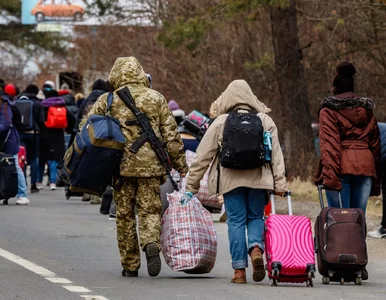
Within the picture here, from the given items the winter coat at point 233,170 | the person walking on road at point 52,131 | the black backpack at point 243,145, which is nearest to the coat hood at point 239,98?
the winter coat at point 233,170

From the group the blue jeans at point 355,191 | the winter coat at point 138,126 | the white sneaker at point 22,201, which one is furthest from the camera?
the white sneaker at point 22,201

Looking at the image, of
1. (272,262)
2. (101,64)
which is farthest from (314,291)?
(101,64)

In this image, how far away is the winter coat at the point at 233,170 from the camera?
10641 mm

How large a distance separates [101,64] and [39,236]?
27.9 m

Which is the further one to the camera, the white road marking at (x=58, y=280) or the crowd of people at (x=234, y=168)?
the crowd of people at (x=234, y=168)

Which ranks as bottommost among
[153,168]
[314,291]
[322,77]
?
[314,291]

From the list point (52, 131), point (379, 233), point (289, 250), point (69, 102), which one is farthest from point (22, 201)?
point (289, 250)

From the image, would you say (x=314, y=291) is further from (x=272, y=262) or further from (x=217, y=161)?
(x=217, y=161)

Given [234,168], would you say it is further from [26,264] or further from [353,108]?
[26,264]

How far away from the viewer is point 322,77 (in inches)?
1117

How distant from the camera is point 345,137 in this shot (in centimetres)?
1155

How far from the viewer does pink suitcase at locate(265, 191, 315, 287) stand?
1030cm

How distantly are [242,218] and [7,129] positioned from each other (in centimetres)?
878

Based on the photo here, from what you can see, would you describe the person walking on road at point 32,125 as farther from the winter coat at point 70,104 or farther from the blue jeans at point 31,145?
the winter coat at point 70,104
